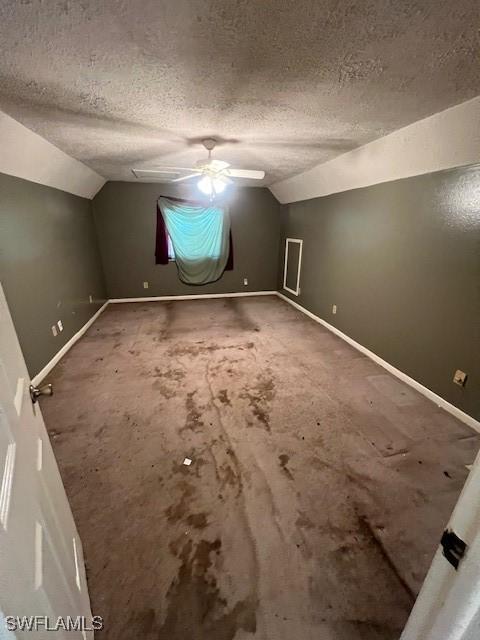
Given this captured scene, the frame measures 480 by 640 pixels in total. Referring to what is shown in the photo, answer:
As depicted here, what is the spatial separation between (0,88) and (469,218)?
3.23 metres

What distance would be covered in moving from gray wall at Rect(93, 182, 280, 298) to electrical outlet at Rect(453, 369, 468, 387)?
12.9ft

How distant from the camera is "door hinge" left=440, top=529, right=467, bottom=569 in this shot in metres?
0.50

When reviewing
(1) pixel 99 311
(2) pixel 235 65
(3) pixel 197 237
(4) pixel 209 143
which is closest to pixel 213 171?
(4) pixel 209 143

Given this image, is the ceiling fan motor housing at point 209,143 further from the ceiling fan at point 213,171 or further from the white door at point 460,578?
the white door at point 460,578

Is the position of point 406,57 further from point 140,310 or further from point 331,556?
point 140,310

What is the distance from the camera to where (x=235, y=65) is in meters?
1.30

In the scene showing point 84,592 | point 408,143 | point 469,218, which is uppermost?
point 408,143

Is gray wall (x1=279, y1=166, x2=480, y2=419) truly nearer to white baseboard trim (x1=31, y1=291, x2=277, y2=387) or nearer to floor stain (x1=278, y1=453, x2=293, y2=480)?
floor stain (x1=278, y1=453, x2=293, y2=480)

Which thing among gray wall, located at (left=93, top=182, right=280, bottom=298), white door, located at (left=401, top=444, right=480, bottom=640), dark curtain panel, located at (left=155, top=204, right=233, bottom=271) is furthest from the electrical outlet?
dark curtain panel, located at (left=155, top=204, right=233, bottom=271)

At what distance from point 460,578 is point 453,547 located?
→ 5 centimetres

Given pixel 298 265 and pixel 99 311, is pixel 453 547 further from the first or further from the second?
pixel 99 311

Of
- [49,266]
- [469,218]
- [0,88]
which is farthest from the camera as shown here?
[49,266]

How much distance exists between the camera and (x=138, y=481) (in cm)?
162

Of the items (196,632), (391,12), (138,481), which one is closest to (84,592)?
(196,632)
